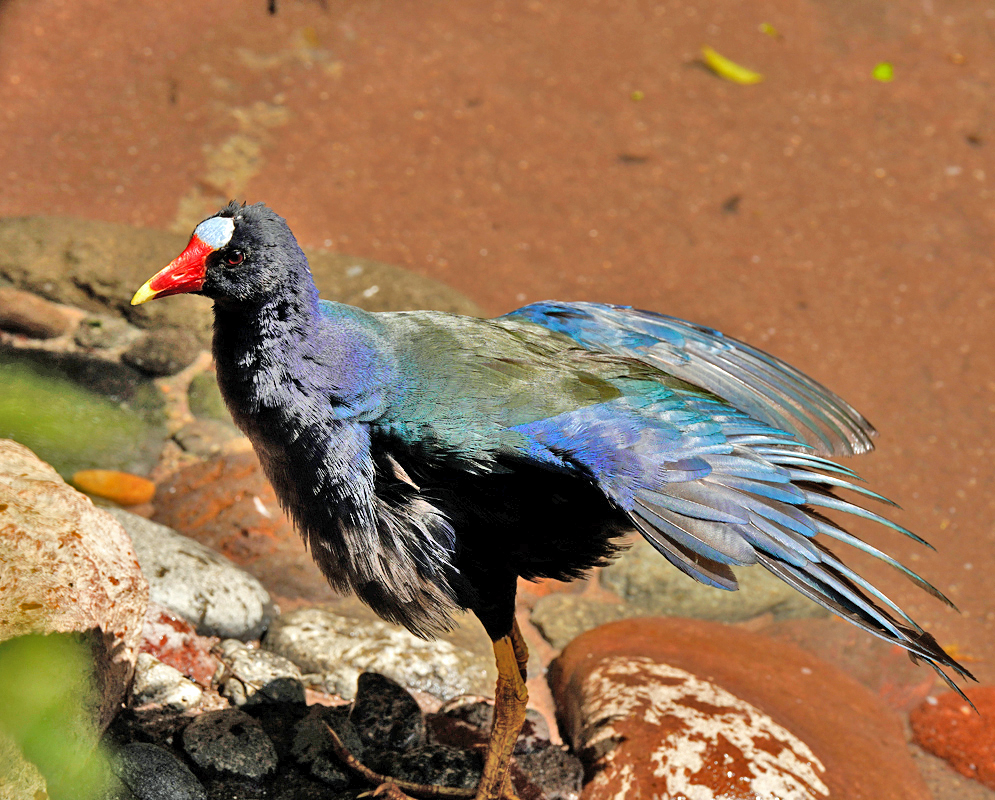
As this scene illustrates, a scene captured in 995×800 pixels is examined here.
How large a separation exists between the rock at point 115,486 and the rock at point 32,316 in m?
0.94

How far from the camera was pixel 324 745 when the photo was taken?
3.09 metres

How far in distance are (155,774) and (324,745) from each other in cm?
59

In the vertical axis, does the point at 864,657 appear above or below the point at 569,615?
above

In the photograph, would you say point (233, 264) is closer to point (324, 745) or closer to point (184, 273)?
point (184, 273)

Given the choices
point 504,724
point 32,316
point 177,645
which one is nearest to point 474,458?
point 504,724

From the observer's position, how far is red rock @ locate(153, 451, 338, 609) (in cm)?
391

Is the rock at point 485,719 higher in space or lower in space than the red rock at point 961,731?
lower

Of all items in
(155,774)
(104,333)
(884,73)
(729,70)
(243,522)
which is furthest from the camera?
(884,73)

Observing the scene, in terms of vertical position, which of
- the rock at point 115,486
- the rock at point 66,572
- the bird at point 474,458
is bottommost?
the rock at point 115,486

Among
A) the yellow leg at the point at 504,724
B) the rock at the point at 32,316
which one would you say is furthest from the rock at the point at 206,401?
the yellow leg at the point at 504,724

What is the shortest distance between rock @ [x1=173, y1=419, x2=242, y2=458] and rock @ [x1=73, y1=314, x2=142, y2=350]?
632 mm

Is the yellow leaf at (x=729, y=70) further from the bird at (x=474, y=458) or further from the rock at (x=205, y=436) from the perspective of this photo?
the bird at (x=474, y=458)

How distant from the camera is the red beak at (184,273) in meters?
2.47

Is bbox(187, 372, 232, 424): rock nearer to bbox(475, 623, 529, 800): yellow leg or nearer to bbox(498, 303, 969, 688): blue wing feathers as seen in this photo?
bbox(475, 623, 529, 800): yellow leg
